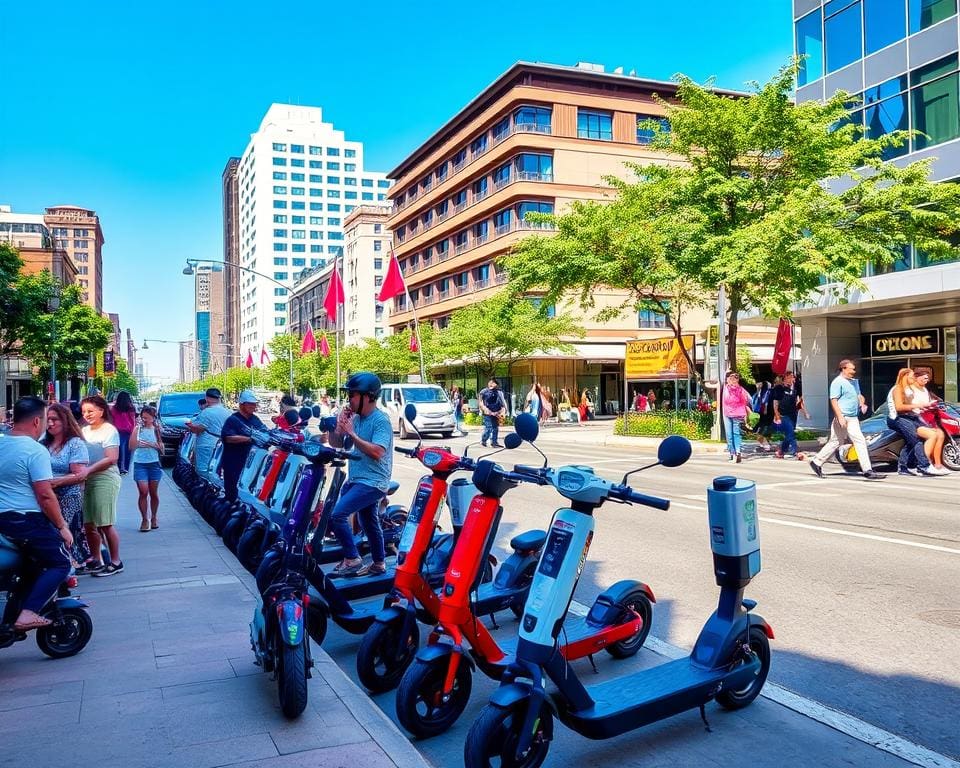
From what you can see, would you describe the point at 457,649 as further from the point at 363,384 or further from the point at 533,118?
the point at 533,118

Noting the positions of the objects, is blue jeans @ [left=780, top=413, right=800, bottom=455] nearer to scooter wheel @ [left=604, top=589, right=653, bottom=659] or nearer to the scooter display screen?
scooter wheel @ [left=604, top=589, right=653, bottom=659]

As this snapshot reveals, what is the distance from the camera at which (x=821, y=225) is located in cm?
2020

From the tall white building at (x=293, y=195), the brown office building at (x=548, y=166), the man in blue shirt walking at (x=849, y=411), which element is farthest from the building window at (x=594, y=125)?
the tall white building at (x=293, y=195)

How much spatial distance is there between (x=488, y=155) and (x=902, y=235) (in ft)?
120

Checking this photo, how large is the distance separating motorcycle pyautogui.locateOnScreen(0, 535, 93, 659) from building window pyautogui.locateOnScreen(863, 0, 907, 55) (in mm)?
27051

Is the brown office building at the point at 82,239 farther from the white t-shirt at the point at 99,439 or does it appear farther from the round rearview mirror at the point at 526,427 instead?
the round rearview mirror at the point at 526,427

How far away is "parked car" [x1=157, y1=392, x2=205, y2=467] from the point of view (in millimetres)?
19938

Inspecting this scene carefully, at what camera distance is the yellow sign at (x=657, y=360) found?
83.8 ft

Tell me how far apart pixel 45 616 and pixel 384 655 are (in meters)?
2.17

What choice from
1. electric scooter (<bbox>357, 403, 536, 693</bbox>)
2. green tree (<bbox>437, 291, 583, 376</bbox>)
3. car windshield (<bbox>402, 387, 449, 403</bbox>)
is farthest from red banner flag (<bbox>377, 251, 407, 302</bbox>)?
electric scooter (<bbox>357, 403, 536, 693</bbox>)

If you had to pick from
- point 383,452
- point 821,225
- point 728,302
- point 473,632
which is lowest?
point 473,632

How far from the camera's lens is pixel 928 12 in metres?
23.7

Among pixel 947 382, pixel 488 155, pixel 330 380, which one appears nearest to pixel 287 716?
pixel 947 382

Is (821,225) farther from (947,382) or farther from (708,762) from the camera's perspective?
(708,762)
